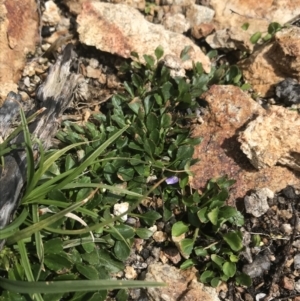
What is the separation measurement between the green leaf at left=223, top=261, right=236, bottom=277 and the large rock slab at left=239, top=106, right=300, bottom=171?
0.69m

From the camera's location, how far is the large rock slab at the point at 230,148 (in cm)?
331

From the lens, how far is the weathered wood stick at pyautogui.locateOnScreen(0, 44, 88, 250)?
2805 millimetres

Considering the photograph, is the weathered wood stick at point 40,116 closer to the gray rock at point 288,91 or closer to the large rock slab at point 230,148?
the large rock slab at point 230,148

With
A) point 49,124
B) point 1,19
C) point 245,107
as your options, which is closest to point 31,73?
point 1,19

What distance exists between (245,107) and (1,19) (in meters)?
1.94

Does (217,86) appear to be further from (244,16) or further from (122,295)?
(122,295)

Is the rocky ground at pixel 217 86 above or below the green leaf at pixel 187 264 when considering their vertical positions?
above

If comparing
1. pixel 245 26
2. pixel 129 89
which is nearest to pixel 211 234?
pixel 129 89

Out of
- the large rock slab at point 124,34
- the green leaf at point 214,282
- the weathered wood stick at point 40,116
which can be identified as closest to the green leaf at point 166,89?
the large rock slab at point 124,34

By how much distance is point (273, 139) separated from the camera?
3248mm

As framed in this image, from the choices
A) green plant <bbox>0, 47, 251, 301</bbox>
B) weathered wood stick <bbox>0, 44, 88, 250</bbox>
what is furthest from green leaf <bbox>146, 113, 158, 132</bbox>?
weathered wood stick <bbox>0, 44, 88, 250</bbox>

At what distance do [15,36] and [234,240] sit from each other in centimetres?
225

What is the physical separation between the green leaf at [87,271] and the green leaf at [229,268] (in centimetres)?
78

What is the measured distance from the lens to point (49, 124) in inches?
128
